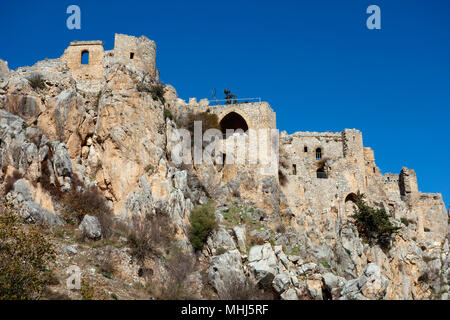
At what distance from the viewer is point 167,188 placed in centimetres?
2333

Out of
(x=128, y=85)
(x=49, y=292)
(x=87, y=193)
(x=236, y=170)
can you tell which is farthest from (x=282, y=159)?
(x=49, y=292)

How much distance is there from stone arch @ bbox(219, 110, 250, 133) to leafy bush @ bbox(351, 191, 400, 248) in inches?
383

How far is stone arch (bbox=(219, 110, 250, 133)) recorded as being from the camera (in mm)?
30750

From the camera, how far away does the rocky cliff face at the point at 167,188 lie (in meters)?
21.0

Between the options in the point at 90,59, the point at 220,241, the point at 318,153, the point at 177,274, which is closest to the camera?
the point at 177,274

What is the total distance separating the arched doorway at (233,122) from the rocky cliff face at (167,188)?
9.01ft

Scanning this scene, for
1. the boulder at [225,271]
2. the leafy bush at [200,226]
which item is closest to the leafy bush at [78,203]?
the leafy bush at [200,226]

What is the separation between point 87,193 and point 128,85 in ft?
22.4

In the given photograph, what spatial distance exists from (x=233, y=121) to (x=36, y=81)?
13.2 meters

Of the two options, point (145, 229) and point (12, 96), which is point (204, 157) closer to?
point (145, 229)

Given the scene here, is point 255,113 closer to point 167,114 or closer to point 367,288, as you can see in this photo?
point 167,114

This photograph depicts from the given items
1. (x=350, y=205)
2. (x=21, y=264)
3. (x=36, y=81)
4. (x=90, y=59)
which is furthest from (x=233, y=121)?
(x=21, y=264)

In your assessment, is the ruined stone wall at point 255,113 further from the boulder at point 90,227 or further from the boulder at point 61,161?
the boulder at point 90,227
